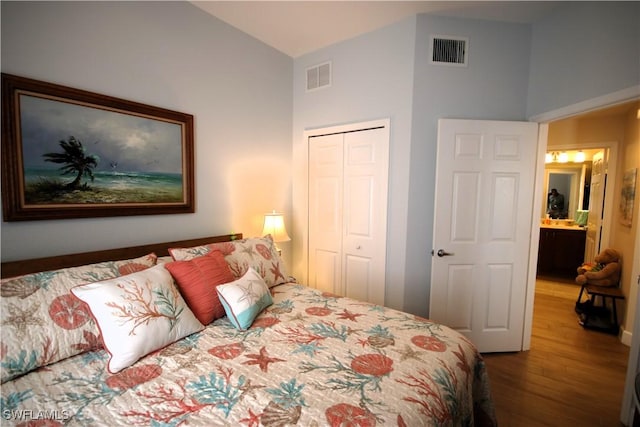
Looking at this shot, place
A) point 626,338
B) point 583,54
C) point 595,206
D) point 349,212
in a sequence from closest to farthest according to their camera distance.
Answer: point 583,54
point 626,338
point 349,212
point 595,206

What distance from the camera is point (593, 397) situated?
1944 millimetres

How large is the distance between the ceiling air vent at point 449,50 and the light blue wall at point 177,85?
1.49 meters

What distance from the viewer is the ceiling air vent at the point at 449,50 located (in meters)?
2.37

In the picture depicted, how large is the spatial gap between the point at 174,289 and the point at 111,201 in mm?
844

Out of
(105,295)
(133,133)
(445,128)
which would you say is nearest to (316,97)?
(445,128)

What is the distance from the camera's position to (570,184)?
498 centimetres

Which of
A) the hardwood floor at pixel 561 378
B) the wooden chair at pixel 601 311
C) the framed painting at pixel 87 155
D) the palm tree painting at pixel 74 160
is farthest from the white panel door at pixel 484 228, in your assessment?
the palm tree painting at pixel 74 160

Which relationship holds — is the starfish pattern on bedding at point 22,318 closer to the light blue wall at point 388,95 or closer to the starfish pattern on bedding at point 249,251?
the starfish pattern on bedding at point 249,251

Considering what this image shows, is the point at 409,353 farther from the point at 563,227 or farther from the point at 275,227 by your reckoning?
the point at 563,227

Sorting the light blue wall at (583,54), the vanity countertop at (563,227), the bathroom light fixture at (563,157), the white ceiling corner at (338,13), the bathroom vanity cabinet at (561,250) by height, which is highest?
the white ceiling corner at (338,13)

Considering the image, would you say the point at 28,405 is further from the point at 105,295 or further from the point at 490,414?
the point at 490,414

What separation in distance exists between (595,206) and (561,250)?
3.26ft

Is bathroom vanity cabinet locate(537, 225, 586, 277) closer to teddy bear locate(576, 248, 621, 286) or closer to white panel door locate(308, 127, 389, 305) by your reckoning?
teddy bear locate(576, 248, 621, 286)

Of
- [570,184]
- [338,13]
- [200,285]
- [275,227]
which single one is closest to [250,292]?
[200,285]
